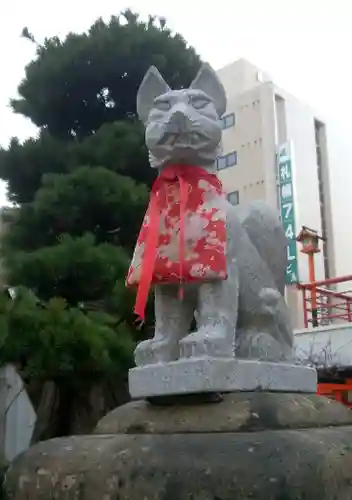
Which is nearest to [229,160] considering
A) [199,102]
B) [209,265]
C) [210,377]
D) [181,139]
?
[199,102]

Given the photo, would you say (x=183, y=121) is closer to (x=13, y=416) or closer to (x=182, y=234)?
(x=182, y=234)

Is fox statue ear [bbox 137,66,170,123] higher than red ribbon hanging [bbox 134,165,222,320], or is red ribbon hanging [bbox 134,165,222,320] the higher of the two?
fox statue ear [bbox 137,66,170,123]

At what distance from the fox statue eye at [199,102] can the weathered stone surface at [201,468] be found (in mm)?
1053

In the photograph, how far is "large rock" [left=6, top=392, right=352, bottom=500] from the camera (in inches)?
55.3

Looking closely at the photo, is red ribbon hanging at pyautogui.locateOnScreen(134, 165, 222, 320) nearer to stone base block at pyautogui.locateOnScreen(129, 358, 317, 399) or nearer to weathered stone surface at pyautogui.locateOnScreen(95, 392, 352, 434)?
stone base block at pyautogui.locateOnScreen(129, 358, 317, 399)

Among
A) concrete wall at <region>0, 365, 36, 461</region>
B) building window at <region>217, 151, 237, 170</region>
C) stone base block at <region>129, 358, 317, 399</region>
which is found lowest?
concrete wall at <region>0, 365, 36, 461</region>

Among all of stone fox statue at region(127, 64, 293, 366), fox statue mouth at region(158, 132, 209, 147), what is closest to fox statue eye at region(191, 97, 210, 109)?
stone fox statue at region(127, 64, 293, 366)

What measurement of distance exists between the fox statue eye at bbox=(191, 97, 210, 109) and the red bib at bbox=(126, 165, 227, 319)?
205 mm

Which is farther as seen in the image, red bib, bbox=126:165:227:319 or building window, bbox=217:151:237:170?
building window, bbox=217:151:237:170

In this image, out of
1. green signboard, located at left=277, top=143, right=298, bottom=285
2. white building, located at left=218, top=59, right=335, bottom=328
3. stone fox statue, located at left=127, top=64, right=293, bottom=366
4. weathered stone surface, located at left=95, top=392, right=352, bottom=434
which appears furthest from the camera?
white building, located at left=218, top=59, right=335, bottom=328

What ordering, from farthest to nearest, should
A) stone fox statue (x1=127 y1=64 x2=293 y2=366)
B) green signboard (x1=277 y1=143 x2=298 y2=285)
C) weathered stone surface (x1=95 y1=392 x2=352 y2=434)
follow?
1. green signboard (x1=277 y1=143 x2=298 y2=285)
2. stone fox statue (x1=127 y1=64 x2=293 y2=366)
3. weathered stone surface (x1=95 y1=392 x2=352 y2=434)

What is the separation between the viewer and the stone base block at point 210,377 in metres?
1.73

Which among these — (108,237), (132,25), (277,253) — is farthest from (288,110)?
(277,253)

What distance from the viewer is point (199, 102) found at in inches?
81.9
